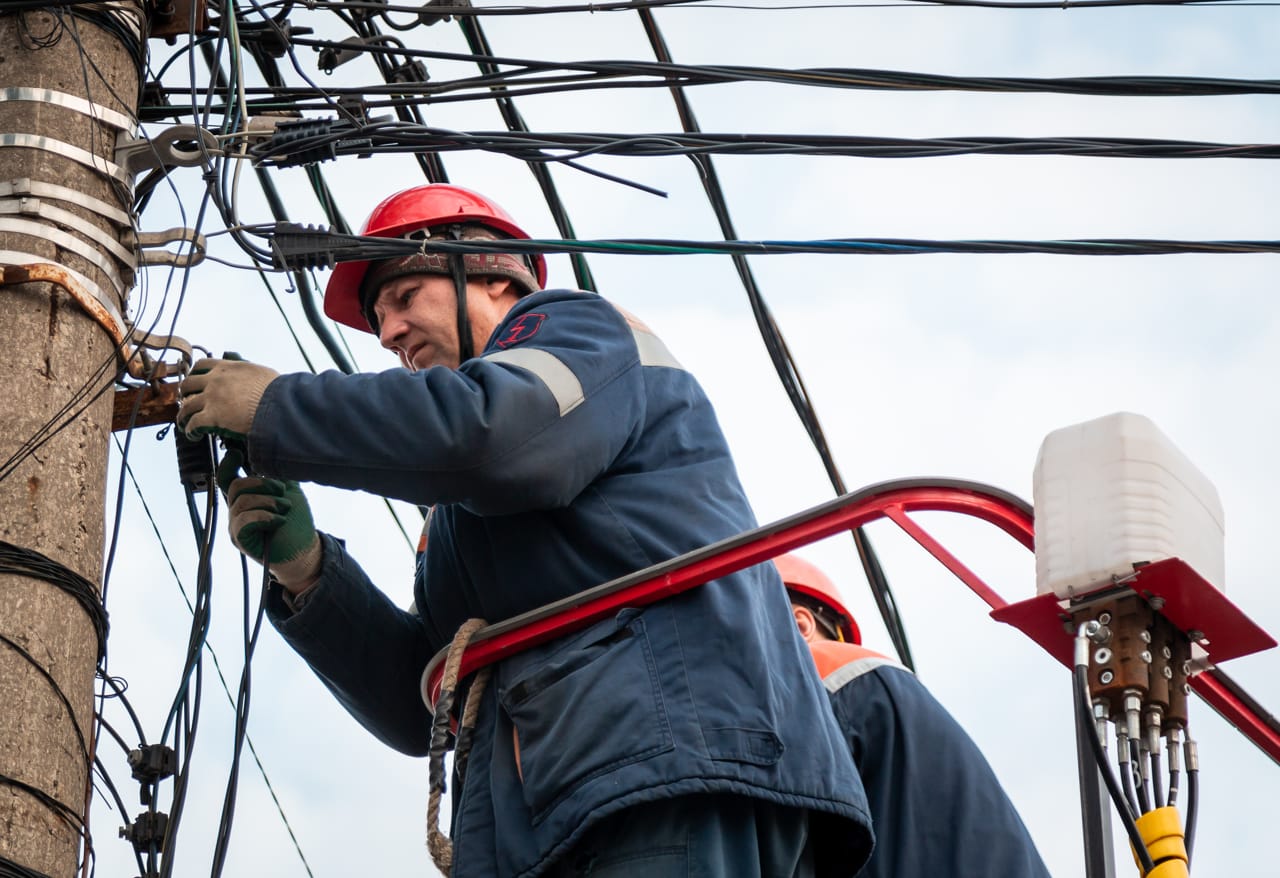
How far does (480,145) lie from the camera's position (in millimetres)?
4559

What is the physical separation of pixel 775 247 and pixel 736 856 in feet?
5.66

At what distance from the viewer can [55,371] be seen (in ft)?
12.4

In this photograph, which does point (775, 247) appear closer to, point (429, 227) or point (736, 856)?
point (429, 227)

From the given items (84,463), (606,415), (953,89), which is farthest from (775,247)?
(84,463)

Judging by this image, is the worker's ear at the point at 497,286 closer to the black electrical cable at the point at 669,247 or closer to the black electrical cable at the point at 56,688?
the black electrical cable at the point at 669,247

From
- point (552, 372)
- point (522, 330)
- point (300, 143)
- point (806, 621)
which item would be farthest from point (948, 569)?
point (806, 621)

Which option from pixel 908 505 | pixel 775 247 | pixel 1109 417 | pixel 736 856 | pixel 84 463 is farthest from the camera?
pixel 775 247

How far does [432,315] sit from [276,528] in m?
→ 0.67

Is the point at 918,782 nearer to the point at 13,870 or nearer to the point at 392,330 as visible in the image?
the point at 392,330

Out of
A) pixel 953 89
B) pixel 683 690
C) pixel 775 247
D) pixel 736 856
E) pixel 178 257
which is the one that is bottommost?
pixel 736 856

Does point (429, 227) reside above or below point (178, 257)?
above

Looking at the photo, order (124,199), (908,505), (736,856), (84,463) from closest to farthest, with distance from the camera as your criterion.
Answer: (736,856) < (908,505) < (84,463) < (124,199)

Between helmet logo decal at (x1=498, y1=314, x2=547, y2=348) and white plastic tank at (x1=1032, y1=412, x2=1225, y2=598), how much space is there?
114cm

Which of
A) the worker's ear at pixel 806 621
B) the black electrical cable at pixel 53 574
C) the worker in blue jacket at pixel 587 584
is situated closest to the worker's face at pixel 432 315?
the worker in blue jacket at pixel 587 584
